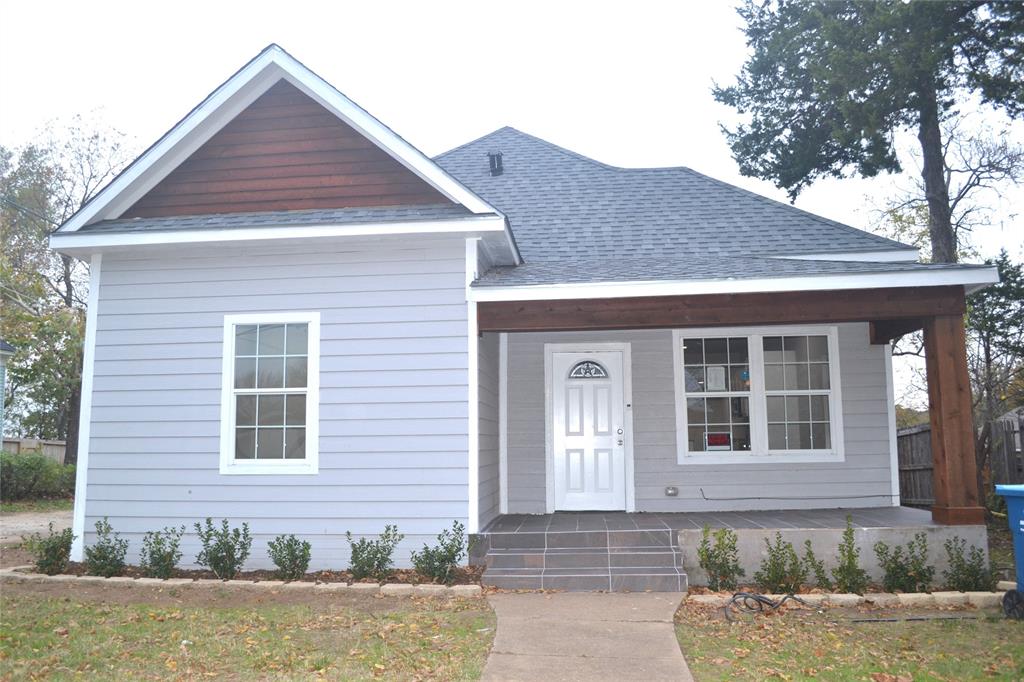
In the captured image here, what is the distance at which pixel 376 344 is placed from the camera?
27.5 feet

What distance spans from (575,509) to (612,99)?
21289mm

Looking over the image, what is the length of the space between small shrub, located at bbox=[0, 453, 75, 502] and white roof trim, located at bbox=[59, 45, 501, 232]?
1216 centimetres

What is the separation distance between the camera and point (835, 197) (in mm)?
23453

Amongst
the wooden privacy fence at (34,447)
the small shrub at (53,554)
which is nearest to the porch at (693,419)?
the small shrub at (53,554)

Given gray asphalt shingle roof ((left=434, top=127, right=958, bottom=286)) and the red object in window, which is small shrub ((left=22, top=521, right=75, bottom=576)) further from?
the red object in window

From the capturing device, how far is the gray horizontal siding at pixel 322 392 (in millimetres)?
8172

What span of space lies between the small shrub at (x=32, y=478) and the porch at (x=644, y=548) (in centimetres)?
1488

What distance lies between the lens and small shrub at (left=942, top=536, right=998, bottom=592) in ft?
23.8

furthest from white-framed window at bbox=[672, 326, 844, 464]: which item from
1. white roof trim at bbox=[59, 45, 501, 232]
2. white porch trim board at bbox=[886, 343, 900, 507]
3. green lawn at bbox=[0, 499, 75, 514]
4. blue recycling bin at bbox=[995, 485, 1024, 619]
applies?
green lawn at bbox=[0, 499, 75, 514]

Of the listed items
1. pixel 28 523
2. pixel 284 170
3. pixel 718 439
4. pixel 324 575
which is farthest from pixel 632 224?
pixel 28 523

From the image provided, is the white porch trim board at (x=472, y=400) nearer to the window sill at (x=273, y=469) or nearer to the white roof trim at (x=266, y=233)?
the white roof trim at (x=266, y=233)

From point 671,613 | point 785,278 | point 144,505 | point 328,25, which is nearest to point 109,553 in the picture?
point 144,505

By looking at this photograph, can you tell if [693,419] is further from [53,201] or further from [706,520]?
[53,201]

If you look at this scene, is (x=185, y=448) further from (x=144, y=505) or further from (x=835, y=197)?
(x=835, y=197)
